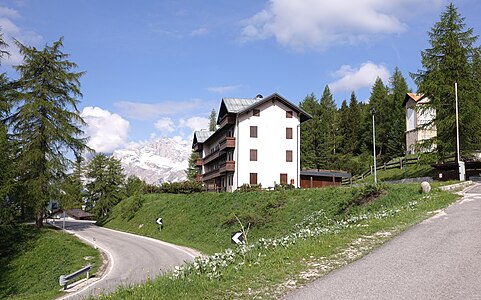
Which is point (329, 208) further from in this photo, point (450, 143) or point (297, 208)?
point (450, 143)

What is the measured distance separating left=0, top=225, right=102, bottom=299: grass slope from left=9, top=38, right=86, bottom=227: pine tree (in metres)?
3.60

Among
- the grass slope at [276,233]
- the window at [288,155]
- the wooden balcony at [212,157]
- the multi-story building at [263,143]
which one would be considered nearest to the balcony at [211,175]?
the wooden balcony at [212,157]

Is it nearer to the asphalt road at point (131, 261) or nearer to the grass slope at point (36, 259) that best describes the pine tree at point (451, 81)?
the asphalt road at point (131, 261)

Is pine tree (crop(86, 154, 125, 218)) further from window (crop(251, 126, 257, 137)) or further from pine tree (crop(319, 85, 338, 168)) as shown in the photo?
pine tree (crop(319, 85, 338, 168))

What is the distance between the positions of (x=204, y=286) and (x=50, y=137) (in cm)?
3389

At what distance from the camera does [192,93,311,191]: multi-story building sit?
4925 cm

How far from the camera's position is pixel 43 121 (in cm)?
3684

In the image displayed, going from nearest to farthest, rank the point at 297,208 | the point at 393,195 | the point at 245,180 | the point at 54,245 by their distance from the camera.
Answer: the point at 393,195 → the point at 297,208 → the point at 54,245 → the point at 245,180

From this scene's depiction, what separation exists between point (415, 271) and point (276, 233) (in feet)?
57.1

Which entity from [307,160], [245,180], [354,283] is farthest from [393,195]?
[307,160]

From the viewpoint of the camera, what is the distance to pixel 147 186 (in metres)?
63.9

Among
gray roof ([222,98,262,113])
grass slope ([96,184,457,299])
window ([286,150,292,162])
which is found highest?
gray roof ([222,98,262,113])

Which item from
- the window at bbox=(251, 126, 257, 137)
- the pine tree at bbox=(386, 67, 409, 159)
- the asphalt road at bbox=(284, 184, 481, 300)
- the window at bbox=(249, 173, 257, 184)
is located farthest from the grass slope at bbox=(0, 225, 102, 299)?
the pine tree at bbox=(386, 67, 409, 159)

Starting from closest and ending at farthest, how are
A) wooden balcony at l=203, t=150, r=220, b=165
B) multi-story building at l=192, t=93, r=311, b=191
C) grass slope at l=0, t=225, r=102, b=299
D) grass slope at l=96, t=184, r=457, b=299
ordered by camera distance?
grass slope at l=96, t=184, r=457, b=299 → grass slope at l=0, t=225, r=102, b=299 → multi-story building at l=192, t=93, r=311, b=191 → wooden balcony at l=203, t=150, r=220, b=165
